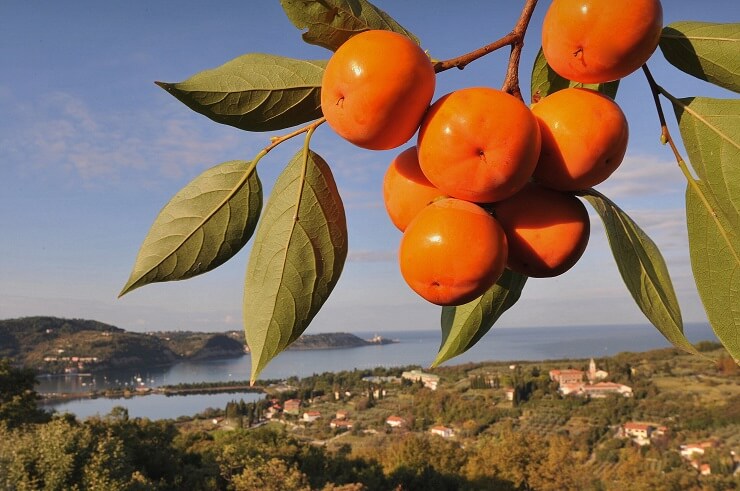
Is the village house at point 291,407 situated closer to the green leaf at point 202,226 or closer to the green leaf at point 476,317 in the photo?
the green leaf at point 476,317

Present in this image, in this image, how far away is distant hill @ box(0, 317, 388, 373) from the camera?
Result: 59.3 m

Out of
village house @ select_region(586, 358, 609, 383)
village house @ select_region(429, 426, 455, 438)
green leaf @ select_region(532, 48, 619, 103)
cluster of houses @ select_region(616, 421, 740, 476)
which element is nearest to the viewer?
green leaf @ select_region(532, 48, 619, 103)

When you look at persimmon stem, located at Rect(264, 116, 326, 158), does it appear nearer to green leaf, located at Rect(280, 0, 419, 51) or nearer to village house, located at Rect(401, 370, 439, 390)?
green leaf, located at Rect(280, 0, 419, 51)

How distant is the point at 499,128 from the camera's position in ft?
1.82

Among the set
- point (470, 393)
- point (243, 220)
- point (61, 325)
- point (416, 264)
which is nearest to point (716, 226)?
point (416, 264)

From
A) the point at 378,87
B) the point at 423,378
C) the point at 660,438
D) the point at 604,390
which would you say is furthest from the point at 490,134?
the point at 423,378

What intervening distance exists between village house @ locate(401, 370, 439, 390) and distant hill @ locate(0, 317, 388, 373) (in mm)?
17564

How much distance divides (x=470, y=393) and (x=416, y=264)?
50.6 meters

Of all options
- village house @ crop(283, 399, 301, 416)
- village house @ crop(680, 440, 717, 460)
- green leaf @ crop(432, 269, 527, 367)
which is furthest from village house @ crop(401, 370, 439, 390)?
green leaf @ crop(432, 269, 527, 367)

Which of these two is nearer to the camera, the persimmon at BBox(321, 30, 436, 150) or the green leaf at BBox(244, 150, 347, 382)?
the persimmon at BBox(321, 30, 436, 150)

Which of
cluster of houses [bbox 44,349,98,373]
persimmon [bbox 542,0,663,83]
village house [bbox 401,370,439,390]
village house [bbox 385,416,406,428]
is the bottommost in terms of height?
village house [bbox 385,416,406,428]

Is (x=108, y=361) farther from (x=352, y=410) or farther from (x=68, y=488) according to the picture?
(x=68, y=488)

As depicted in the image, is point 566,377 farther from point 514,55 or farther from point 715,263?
point 514,55

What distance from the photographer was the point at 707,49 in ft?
2.19
